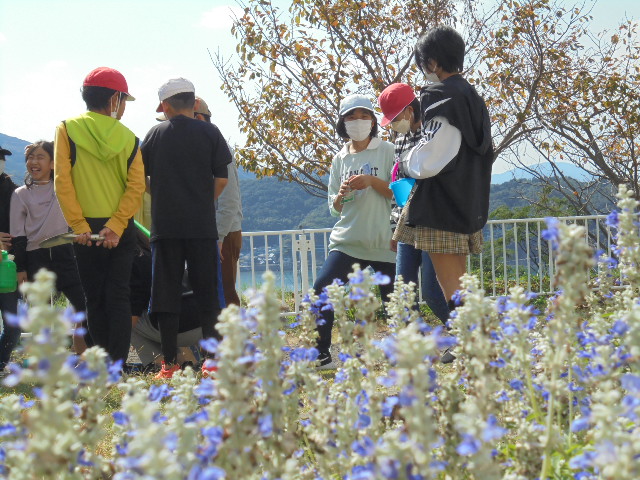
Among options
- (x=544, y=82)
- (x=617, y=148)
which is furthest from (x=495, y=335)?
(x=617, y=148)

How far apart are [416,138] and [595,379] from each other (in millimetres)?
2990

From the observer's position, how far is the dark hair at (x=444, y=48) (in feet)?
13.1

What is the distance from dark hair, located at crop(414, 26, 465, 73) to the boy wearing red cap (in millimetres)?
1873

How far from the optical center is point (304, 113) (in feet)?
35.1

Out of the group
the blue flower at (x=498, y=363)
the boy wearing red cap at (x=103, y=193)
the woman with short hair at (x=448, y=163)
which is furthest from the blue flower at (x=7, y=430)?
the boy wearing red cap at (x=103, y=193)

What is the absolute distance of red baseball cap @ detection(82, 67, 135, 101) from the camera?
4.62 meters

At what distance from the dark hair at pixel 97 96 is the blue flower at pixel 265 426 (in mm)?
3552

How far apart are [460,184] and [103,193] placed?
2.16 m

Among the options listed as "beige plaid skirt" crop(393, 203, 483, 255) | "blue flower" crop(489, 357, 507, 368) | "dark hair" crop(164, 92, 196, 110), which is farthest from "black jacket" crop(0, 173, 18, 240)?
"blue flower" crop(489, 357, 507, 368)

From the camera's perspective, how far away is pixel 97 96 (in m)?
4.68

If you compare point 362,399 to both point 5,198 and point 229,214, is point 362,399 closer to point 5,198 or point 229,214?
→ point 229,214

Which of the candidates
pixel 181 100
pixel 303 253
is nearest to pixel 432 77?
pixel 181 100

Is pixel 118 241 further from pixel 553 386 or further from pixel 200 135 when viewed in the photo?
pixel 553 386

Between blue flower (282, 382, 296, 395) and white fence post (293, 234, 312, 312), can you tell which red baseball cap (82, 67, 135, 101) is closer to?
blue flower (282, 382, 296, 395)
